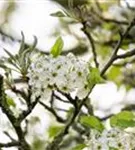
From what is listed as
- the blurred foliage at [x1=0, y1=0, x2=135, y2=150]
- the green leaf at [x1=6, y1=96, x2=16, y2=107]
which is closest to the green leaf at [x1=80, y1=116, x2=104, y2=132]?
the blurred foliage at [x1=0, y1=0, x2=135, y2=150]

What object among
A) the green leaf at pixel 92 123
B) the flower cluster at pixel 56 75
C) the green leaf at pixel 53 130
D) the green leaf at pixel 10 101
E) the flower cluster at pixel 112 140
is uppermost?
the flower cluster at pixel 56 75

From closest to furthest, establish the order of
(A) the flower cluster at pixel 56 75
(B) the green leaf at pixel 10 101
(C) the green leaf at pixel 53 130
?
(A) the flower cluster at pixel 56 75 < (B) the green leaf at pixel 10 101 < (C) the green leaf at pixel 53 130

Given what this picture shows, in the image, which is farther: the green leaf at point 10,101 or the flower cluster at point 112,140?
the green leaf at point 10,101

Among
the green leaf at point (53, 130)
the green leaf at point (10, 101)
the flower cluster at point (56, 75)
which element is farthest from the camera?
the green leaf at point (53, 130)

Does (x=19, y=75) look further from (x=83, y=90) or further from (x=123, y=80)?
(x=123, y=80)

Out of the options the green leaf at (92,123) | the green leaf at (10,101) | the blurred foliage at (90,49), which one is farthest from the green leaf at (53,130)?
the green leaf at (92,123)

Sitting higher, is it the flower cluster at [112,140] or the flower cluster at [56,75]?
the flower cluster at [56,75]

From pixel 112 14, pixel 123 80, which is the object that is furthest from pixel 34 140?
pixel 112 14

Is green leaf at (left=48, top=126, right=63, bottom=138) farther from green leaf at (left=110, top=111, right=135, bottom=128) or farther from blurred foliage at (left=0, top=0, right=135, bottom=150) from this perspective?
green leaf at (left=110, top=111, right=135, bottom=128)

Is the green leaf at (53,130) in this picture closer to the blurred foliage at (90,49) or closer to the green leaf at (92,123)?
the blurred foliage at (90,49)
